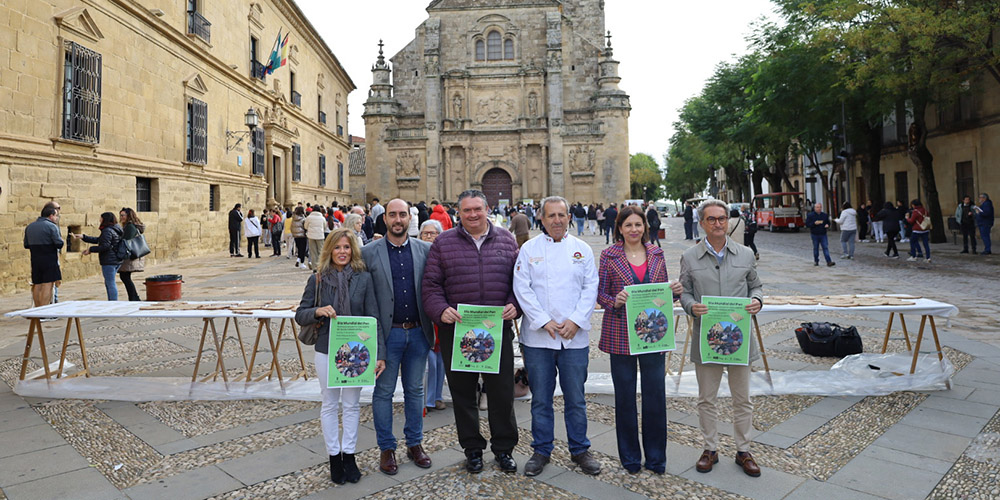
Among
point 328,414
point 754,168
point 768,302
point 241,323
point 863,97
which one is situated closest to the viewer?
point 328,414

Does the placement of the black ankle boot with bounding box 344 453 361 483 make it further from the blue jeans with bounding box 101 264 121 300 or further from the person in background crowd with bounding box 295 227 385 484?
the blue jeans with bounding box 101 264 121 300

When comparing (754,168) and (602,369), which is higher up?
(754,168)

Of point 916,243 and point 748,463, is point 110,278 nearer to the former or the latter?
point 748,463

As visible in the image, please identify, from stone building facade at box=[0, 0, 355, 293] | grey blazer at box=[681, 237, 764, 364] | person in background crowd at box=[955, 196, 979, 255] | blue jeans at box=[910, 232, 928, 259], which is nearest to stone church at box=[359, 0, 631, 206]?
stone building facade at box=[0, 0, 355, 293]

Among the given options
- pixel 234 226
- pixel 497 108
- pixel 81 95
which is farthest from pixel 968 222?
pixel 497 108

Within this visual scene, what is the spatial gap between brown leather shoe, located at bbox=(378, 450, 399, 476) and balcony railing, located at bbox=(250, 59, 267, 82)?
22623 mm

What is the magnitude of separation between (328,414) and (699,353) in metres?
2.52

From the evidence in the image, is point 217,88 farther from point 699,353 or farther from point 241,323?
point 699,353

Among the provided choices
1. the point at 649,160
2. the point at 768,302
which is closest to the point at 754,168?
the point at 768,302

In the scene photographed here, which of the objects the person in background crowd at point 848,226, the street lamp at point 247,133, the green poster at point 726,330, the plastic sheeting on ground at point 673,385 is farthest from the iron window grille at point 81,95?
the person in background crowd at point 848,226

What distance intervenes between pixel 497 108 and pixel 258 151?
19515 millimetres

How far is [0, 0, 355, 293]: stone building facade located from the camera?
1131cm

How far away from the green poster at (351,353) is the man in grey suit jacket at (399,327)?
0.12 meters

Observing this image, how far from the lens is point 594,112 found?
38500 mm
